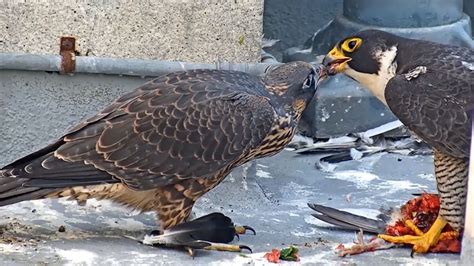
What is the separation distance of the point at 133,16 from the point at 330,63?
3.28 ft

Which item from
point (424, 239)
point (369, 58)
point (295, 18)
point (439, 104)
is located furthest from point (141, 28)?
point (295, 18)

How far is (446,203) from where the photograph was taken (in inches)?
195

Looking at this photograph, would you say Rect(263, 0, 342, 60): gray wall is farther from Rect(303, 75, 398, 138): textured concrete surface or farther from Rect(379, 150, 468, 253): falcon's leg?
Rect(379, 150, 468, 253): falcon's leg

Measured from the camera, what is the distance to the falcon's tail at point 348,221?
5.22m

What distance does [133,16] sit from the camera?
5758 mm

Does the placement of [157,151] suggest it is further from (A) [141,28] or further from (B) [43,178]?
(A) [141,28]

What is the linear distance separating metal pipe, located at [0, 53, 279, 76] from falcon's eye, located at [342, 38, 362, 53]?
1.60 feet

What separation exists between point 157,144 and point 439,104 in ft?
3.75

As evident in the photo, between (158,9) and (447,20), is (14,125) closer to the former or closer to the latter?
(158,9)

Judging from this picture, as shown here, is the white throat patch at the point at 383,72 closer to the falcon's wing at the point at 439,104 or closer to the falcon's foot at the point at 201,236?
the falcon's wing at the point at 439,104

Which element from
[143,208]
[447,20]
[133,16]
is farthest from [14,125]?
[447,20]

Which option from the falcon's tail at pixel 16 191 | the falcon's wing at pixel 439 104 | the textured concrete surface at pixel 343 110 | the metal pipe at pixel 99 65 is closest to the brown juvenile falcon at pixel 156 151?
the falcon's tail at pixel 16 191

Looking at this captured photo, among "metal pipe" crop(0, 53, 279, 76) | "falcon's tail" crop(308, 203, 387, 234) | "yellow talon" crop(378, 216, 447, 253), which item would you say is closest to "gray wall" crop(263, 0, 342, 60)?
"metal pipe" crop(0, 53, 279, 76)

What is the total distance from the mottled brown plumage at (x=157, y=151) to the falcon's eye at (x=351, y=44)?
699mm
